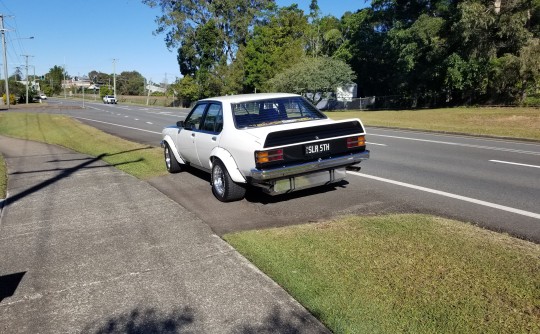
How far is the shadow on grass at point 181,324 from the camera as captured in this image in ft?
10.8

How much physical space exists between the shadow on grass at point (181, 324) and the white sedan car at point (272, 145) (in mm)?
2748

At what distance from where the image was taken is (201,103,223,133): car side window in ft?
24.0

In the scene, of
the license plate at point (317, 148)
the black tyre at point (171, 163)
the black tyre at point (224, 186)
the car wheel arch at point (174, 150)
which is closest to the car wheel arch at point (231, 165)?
the black tyre at point (224, 186)

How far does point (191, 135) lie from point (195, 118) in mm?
388

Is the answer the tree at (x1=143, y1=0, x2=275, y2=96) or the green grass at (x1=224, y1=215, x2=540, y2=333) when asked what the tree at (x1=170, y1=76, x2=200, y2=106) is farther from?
the green grass at (x1=224, y1=215, x2=540, y2=333)

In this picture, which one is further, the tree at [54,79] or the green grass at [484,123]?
the tree at [54,79]

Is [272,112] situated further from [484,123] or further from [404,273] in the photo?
[484,123]

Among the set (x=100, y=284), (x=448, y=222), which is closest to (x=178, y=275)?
(x=100, y=284)

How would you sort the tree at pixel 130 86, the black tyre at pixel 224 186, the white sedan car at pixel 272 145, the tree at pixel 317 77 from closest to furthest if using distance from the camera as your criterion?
the white sedan car at pixel 272 145 < the black tyre at pixel 224 186 < the tree at pixel 317 77 < the tree at pixel 130 86

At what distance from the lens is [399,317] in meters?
3.32

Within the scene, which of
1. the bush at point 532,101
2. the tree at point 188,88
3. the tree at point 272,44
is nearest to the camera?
the bush at point 532,101

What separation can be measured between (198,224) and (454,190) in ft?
13.9

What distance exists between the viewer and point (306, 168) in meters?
6.29

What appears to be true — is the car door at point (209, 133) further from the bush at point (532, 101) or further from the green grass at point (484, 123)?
the bush at point (532, 101)
